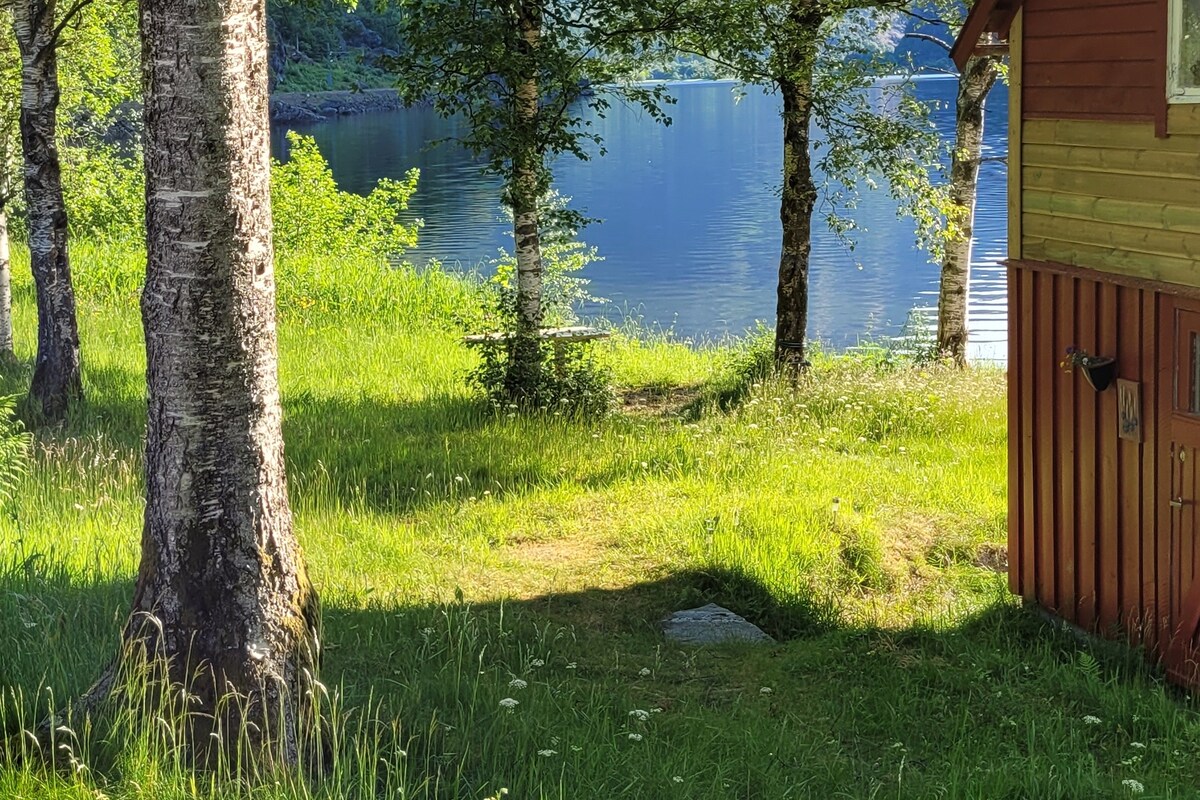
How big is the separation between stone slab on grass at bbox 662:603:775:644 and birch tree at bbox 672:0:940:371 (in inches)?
292

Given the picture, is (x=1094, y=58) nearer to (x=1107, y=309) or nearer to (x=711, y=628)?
(x=1107, y=309)

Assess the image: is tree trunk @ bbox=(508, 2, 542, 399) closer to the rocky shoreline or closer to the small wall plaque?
the small wall plaque

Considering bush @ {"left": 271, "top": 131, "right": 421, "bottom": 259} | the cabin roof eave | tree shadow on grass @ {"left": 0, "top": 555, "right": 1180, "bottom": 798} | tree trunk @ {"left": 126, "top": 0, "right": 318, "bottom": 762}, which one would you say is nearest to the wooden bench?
tree shadow on grass @ {"left": 0, "top": 555, "right": 1180, "bottom": 798}

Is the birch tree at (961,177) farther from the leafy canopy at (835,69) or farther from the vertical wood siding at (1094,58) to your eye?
the vertical wood siding at (1094,58)

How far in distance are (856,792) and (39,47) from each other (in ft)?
35.9

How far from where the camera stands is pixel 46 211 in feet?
43.1

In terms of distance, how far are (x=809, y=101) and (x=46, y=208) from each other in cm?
822

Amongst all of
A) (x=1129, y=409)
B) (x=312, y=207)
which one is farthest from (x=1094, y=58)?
(x=312, y=207)

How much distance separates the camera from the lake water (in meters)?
28.5

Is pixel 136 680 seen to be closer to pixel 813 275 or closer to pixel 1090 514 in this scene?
pixel 1090 514

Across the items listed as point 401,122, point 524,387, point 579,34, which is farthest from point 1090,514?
point 401,122

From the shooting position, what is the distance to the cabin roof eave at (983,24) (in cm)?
932

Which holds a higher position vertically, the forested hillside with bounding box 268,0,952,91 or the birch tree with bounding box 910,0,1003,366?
the forested hillside with bounding box 268,0,952,91

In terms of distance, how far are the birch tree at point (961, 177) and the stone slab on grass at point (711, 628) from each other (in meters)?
8.75
